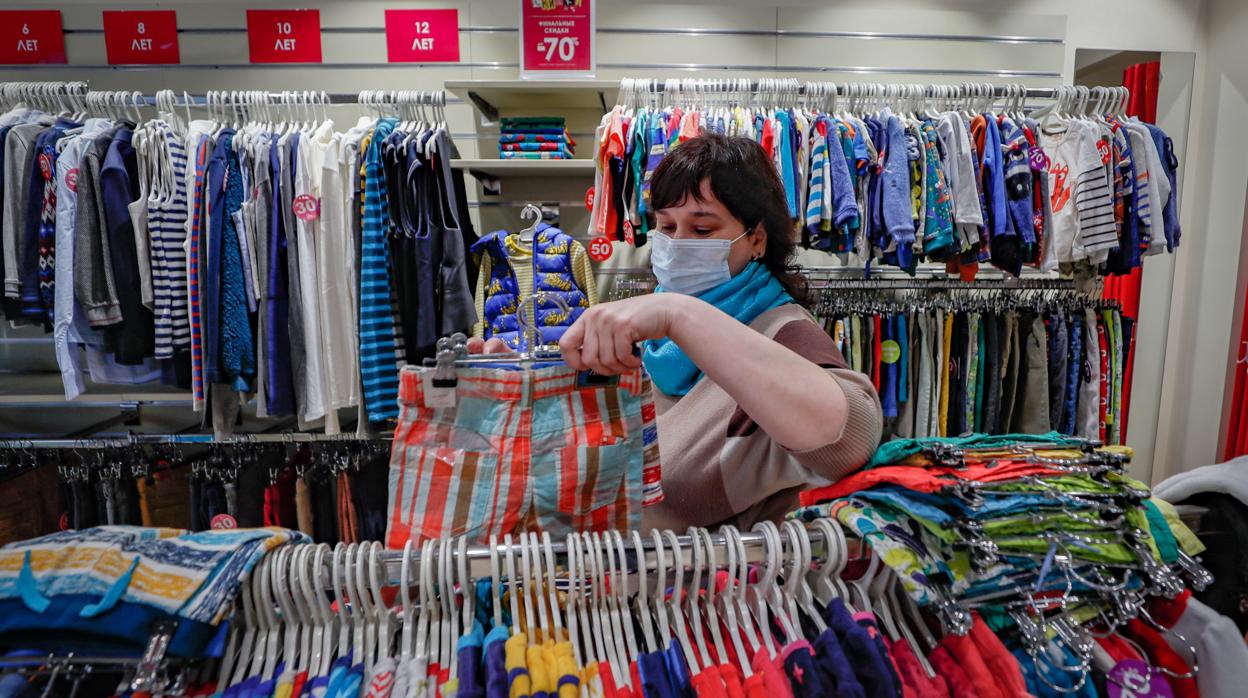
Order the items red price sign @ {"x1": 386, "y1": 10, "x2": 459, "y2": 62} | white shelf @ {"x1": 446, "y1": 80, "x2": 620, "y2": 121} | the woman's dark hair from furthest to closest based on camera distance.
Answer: red price sign @ {"x1": 386, "y1": 10, "x2": 459, "y2": 62}, white shelf @ {"x1": 446, "y1": 80, "x2": 620, "y2": 121}, the woman's dark hair

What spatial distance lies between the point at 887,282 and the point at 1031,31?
179cm

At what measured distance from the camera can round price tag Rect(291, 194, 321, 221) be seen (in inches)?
95.1

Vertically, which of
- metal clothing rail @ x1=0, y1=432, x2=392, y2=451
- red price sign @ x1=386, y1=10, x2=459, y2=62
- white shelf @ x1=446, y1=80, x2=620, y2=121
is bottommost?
metal clothing rail @ x1=0, y1=432, x2=392, y2=451

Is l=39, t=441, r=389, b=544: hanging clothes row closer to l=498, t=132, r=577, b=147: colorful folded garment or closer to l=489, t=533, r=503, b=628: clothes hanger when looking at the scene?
l=498, t=132, r=577, b=147: colorful folded garment

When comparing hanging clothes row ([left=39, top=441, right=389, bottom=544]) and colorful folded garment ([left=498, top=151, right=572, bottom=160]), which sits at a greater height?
colorful folded garment ([left=498, top=151, right=572, bottom=160])

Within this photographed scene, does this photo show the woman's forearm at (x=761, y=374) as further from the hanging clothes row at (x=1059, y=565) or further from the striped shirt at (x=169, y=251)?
the striped shirt at (x=169, y=251)

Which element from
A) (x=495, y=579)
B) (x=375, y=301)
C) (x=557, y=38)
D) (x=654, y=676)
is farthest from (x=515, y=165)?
(x=654, y=676)

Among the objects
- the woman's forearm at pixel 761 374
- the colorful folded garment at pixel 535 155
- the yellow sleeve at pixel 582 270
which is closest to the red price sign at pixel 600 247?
the yellow sleeve at pixel 582 270

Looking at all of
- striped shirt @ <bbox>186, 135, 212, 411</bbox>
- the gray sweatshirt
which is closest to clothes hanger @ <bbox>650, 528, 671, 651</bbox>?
striped shirt @ <bbox>186, 135, 212, 411</bbox>

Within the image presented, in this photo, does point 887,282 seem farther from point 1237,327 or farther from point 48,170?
point 48,170

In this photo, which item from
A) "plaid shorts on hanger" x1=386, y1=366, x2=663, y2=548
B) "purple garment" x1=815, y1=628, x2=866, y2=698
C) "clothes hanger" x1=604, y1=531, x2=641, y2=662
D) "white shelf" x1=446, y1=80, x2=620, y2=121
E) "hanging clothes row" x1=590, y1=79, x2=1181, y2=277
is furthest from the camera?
"white shelf" x1=446, y1=80, x2=620, y2=121

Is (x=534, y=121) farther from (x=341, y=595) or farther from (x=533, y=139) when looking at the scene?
A: (x=341, y=595)

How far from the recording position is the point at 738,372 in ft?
2.62

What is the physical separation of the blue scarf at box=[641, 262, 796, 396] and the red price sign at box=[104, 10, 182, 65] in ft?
11.9
